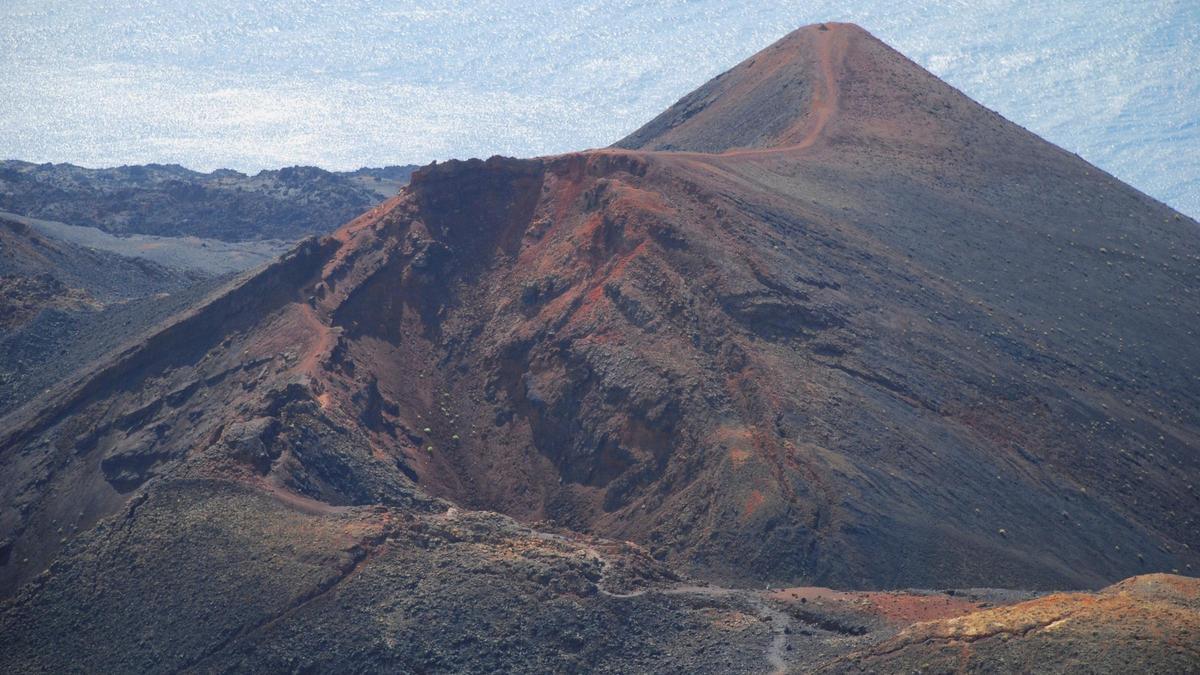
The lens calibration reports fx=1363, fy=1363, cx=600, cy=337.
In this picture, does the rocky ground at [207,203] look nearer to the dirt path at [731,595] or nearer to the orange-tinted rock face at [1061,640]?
the dirt path at [731,595]

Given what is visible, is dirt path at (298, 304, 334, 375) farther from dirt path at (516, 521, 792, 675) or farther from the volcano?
dirt path at (516, 521, 792, 675)

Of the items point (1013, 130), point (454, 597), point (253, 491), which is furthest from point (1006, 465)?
point (1013, 130)

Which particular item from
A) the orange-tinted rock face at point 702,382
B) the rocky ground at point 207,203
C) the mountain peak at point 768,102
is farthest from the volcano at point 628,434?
the rocky ground at point 207,203

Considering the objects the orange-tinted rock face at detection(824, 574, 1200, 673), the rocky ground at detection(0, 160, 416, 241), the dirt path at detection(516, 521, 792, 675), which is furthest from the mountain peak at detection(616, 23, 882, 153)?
the rocky ground at detection(0, 160, 416, 241)

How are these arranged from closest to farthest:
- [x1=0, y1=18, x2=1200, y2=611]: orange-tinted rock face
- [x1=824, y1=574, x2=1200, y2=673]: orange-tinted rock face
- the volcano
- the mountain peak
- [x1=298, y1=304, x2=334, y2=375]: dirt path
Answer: [x1=824, y1=574, x2=1200, y2=673]: orange-tinted rock face < the volcano < [x1=0, y1=18, x2=1200, y2=611]: orange-tinted rock face < [x1=298, y1=304, x2=334, y2=375]: dirt path < the mountain peak

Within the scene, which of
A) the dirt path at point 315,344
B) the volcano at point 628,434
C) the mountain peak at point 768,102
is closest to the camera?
the volcano at point 628,434

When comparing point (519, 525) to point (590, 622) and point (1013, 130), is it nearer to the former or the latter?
point (590, 622)

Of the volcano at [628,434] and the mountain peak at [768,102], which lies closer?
the volcano at [628,434]

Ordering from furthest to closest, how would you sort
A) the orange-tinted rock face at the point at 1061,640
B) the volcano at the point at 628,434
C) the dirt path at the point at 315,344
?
the dirt path at the point at 315,344
the volcano at the point at 628,434
the orange-tinted rock face at the point at 1061,640
